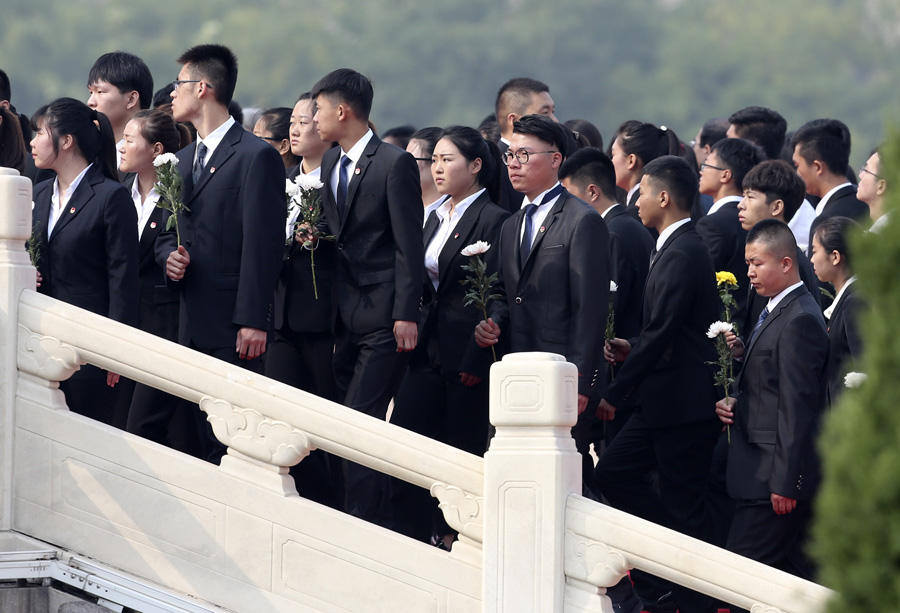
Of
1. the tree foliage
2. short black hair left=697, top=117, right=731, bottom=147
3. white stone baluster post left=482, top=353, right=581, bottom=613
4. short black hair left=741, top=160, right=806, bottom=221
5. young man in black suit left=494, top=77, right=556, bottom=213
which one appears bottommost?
white stone baluster post left=482, top=353, right=581, bottom=613

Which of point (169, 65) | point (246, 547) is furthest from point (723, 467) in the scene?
point (169, 65)

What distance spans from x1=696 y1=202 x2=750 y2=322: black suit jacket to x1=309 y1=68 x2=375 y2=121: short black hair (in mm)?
2097

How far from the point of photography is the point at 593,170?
302 inches

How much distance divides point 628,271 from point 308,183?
1749 mm

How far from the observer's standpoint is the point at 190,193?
263 inches

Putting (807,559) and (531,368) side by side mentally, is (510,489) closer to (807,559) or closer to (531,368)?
(531,368)

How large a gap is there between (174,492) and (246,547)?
0.35 m

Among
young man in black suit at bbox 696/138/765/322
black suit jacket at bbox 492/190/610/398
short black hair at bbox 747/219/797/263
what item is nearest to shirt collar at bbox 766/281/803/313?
short black hair at bbox 747/219/797/263

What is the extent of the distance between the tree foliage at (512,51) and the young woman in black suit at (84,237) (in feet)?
155

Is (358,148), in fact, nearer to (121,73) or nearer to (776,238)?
(121,73)

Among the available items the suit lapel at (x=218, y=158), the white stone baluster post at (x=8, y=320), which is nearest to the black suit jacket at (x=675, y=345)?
the suit lapel at (x=218, y=158)

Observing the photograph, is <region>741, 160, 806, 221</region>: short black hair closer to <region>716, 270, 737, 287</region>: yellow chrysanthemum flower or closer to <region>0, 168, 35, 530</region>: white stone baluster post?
<region>716, 270, 737, 287</region>: yellow chrysanthemum flower

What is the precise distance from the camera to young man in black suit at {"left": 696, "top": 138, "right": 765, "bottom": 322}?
25.8 ft

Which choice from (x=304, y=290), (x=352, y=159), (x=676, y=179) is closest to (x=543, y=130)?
(x=676, y=179)
